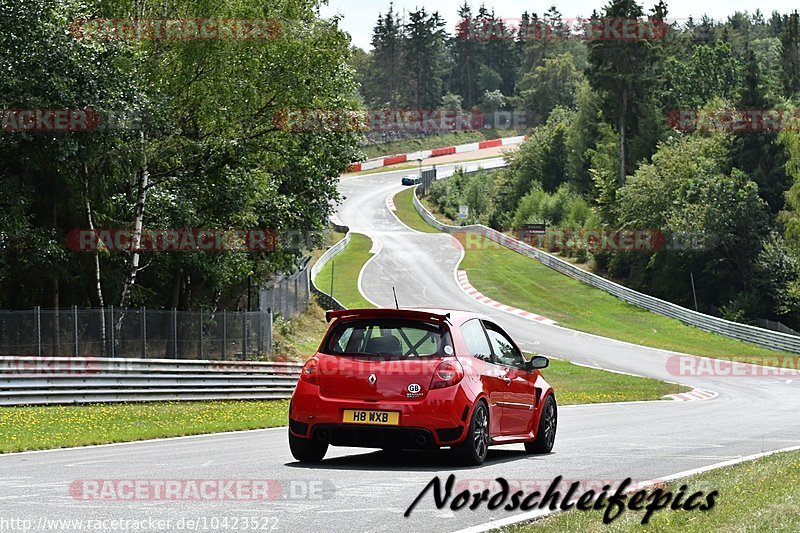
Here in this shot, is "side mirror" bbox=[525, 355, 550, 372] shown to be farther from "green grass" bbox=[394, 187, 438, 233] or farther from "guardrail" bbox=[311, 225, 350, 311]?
"green grass" bbox=[394, 187, 438, 233]

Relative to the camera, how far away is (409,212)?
10562cm

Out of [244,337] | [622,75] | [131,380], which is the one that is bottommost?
[244,337]

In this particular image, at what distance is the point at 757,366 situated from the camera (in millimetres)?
47219

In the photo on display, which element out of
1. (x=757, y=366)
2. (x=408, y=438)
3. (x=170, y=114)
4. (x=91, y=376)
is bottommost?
(x=757, y=366)

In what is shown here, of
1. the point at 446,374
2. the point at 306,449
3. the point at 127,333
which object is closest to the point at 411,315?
the point at 446,374

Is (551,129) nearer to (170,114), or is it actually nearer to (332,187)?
(332,187)

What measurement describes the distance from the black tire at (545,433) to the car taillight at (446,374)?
91.1 inches

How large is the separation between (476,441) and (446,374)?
0.72 m

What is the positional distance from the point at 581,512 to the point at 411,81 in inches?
6747

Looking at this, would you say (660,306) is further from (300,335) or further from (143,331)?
(143,331)

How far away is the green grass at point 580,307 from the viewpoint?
177 feet

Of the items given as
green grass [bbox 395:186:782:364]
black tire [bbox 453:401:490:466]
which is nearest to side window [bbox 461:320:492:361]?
black tire [bbox 453:401:490:466]

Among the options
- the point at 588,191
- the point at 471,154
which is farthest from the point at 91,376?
the point at 471,154

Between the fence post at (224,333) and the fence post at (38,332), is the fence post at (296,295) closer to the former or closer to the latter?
the fence post at (224,333)
